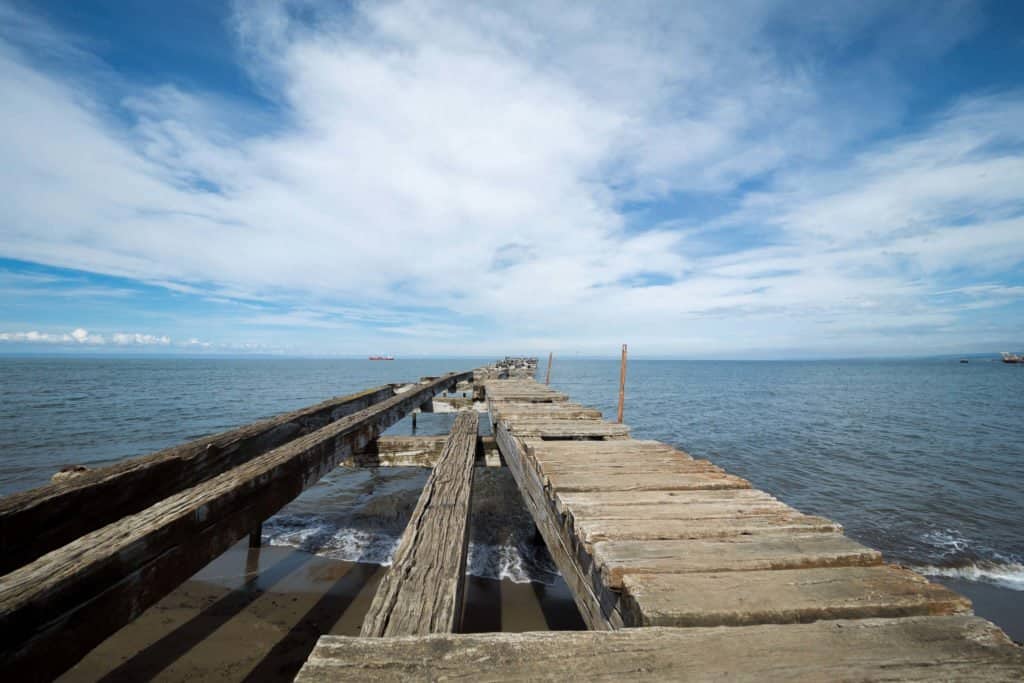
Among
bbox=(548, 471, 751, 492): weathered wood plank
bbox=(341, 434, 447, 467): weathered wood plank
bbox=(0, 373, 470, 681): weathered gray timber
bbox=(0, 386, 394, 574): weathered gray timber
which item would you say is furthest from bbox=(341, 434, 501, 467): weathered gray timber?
bbox=(0, 373, 470, 681): weathered gray timber

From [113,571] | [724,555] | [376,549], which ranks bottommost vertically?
[376,549]

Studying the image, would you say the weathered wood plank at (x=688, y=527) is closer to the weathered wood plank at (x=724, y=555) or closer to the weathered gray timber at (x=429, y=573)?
the weathered wood plank at (x=724, y=555)

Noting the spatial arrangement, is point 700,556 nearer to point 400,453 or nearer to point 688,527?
point 688,527

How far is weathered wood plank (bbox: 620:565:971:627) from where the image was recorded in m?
1.77

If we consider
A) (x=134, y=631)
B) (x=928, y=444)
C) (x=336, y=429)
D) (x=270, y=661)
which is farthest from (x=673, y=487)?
(x=928, y=444)

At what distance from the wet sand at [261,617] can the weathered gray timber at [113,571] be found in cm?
296

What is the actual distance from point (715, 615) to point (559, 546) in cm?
159

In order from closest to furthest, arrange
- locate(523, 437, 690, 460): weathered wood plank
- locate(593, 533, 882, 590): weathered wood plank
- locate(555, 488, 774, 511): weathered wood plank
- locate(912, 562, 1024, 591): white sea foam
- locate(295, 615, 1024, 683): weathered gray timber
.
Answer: locate(295, 615, 1024, 683): weathered gray timber
locate(593, 533, 882, 590): weathered wood plank
locate(555, 488, 774, 511): weathered wood plank
locate(523, 437, 690, 460): weathered wood plank
locate(912, 562, 1024, 591): white sea foam

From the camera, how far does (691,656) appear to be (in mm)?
1515

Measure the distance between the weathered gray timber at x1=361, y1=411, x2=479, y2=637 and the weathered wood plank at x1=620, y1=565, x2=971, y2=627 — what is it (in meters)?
0.91

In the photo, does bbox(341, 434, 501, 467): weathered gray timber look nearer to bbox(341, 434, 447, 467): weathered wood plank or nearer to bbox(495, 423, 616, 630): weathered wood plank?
bbox(341, 434, 447, 467): weathered wood plank

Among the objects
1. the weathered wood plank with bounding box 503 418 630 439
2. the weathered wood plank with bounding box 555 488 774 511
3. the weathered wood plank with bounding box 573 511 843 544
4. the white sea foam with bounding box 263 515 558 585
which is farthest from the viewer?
the white sea foam with bounding box 263 515 558 585

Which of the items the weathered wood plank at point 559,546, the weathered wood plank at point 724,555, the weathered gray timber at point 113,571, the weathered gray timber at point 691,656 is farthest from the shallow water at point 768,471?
the weathered gray timber at point 691,656

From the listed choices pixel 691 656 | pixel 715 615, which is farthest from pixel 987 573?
pixel 691 656
